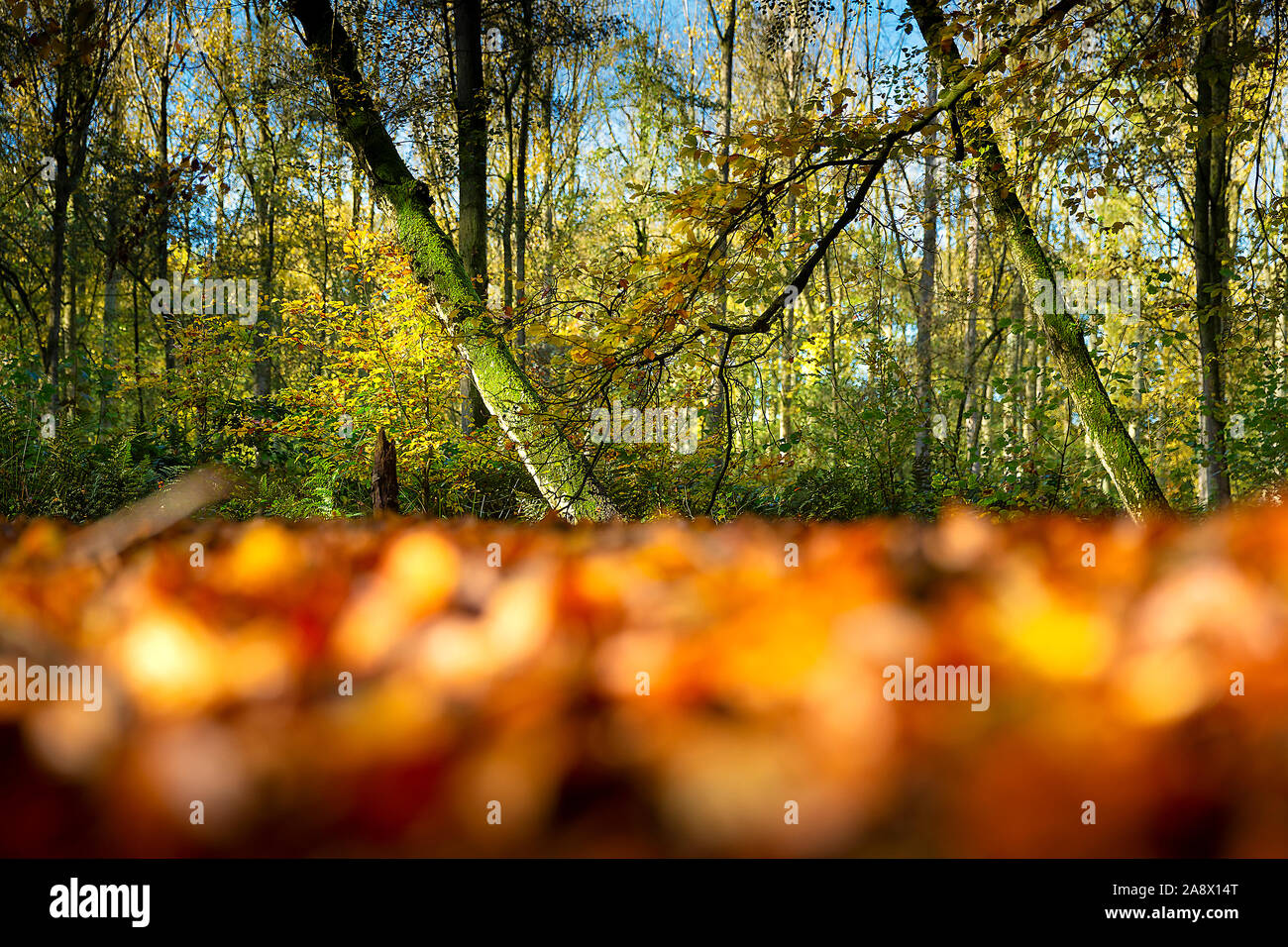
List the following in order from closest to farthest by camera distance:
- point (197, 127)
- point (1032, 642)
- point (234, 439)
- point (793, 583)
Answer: point (1032, 642), point (793, 583), point (234, 439), point (197, 127)

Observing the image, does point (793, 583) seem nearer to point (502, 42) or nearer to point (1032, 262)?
point (1032, 262)

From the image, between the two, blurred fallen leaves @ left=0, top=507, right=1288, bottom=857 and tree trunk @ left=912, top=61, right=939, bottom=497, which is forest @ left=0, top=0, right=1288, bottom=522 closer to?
tree trunk @ left=912, top=61, right=939, bottom=497

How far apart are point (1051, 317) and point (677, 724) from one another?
3842 mm

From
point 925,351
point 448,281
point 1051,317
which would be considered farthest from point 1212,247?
point 448,281

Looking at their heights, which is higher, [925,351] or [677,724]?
[925,351]

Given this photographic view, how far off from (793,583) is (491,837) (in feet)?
1.06

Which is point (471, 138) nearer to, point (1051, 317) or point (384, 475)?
point (1051, 317)

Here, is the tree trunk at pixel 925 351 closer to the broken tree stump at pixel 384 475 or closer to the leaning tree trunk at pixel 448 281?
the leaning tree trunk at pixel 448 281

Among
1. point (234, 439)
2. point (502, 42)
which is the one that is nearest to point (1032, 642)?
point (234, 439)

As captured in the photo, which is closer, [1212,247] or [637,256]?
[637,256]

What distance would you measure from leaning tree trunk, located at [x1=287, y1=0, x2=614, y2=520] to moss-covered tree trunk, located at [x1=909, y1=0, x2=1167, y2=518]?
216cm

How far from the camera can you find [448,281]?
4242mm

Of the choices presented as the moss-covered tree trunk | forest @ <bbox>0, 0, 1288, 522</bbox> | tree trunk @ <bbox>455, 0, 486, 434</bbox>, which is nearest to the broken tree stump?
forest @ <bbox>0, 0, 1288, 522</bbox>
